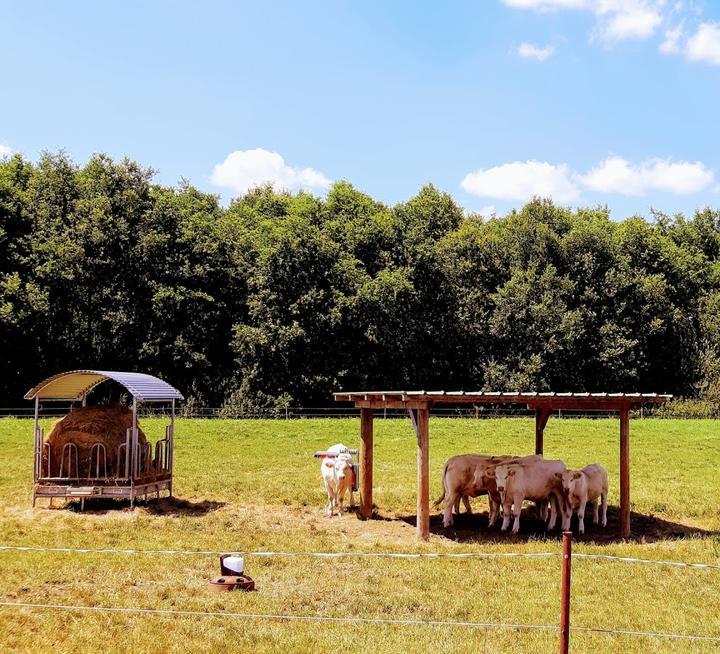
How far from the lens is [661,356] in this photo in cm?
5975

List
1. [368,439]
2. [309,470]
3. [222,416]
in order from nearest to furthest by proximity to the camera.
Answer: [368,439]
[309,470]
[222,416]

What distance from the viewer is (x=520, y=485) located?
1862cm

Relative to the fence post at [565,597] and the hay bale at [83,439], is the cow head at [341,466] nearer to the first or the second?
the hay bale at [83,439]

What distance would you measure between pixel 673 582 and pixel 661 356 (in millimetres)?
48876

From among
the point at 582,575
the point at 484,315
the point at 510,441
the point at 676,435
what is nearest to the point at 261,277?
the point at 484,315

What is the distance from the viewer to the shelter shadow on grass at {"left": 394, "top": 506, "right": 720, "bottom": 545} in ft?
58.9

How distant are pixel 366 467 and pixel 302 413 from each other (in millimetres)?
29075

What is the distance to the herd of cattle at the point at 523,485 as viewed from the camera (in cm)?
1864

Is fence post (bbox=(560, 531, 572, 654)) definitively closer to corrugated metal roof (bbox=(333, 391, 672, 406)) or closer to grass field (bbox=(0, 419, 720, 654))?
grass field (bbox=(0, 419, 720, 654))

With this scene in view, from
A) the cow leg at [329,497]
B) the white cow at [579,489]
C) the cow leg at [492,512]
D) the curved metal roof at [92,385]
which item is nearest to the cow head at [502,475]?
the cow leg at [492,512]

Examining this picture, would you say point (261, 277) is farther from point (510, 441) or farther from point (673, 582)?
point (673, 582)

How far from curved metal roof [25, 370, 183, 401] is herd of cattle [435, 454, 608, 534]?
7067 millimetres

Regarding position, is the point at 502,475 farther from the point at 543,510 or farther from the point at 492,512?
the point at 543,510

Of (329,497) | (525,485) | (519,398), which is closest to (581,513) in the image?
(525,485)
